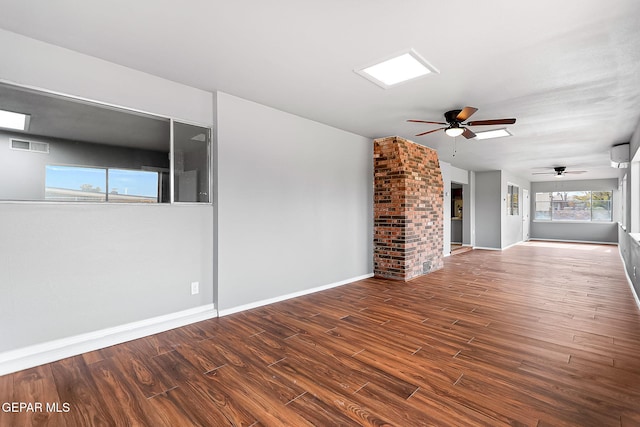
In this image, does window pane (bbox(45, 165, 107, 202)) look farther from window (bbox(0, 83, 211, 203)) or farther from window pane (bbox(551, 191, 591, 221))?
window pane (bbox(551, 191, 591, 221))

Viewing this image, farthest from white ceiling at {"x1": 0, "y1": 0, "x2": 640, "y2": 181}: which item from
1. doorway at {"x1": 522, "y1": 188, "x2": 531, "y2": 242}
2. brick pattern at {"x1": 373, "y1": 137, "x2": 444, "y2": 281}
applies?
Answer: doorway at {"x1": 522, "y1": 188, "x2": 531, "y2": 242}

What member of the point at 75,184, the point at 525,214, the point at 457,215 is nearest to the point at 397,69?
the point at 75,184

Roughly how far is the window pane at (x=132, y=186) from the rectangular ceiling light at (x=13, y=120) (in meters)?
0.64

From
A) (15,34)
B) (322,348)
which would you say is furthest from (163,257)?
(15,34)

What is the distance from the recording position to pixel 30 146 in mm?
2361

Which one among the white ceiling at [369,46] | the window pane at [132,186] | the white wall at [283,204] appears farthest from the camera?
the white wall at [283,204]

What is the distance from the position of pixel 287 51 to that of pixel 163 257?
7.48 feet

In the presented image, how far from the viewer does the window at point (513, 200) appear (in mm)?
10152

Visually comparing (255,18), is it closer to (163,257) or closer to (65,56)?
(65,56)

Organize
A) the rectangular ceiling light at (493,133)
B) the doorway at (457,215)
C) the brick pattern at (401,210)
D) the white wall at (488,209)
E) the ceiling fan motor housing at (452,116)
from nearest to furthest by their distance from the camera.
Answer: the ceiling fan motor housing at (452,116)
the rectangular ceiling light at (493,133)
the brick pattern at (401,210)
the white wall at (488,209)
the doorway at (457,215)

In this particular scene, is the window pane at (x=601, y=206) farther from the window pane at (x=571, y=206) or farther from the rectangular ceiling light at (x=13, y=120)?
the rectangular ceiling light at (x=13, y=120)

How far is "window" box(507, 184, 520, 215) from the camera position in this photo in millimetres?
10152

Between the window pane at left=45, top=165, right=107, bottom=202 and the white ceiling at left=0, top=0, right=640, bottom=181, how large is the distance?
1008 millimetres

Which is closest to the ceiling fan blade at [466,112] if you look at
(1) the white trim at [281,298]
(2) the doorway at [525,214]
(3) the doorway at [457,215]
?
(1) the white trim at [281,298]
